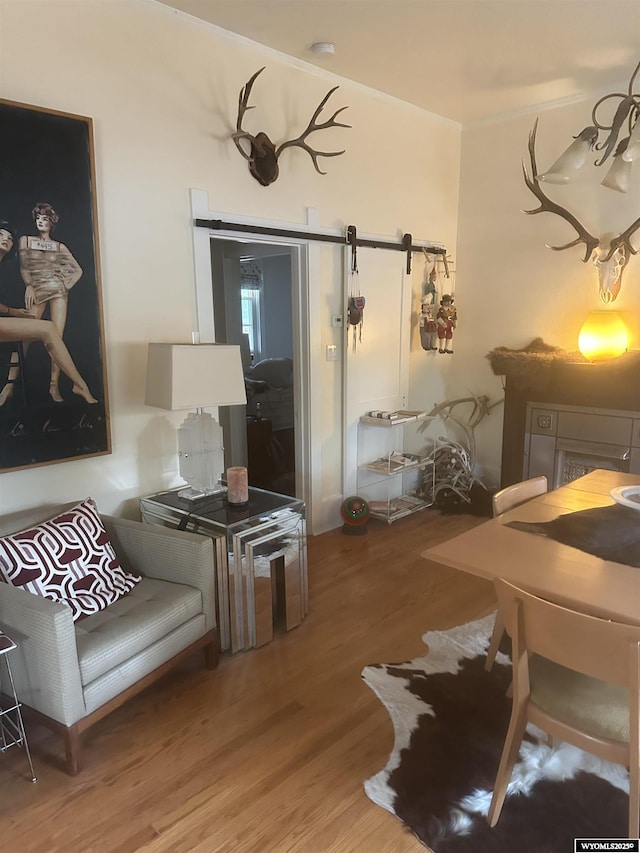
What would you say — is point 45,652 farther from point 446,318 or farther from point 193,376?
point 446,318

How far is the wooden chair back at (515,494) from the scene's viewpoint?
2391mm

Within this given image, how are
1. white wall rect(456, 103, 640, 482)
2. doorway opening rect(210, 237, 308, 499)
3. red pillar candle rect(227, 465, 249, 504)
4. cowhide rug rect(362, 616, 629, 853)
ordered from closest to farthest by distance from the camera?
cowhide rug rect(362, 616, 629, 853), red pillar candle rect(227, 465, 249, 504), doorway opening rect(210, 237, 308, 499), white wall rect(456, 103, 640, 482)

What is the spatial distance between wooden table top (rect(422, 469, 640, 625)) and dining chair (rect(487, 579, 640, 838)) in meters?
0.12

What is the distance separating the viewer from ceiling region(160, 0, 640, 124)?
9.30 ft

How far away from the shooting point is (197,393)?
2609 millimetres

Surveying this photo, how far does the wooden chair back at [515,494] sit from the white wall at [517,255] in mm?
1985

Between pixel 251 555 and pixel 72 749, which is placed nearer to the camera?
pixel 72 749

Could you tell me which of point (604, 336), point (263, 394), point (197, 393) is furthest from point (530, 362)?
point (197, 393)

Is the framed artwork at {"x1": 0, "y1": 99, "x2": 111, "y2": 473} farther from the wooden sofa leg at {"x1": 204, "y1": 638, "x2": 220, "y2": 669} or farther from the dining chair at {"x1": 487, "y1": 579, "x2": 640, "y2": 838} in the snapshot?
the dining chair at {"x1": 487, "y1": 579, "x2": 640, "y2": 838}

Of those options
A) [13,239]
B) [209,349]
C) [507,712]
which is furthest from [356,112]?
[507,712]

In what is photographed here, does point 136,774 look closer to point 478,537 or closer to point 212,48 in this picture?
point 478,537

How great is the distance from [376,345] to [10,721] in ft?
10.2

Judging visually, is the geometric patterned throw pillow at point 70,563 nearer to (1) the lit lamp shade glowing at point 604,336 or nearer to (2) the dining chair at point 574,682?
(2) the dining chair at point 574,682

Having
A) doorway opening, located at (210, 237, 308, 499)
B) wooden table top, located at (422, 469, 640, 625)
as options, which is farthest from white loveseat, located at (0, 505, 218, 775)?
doorway opening, located at (210, 237, 308, 499)
